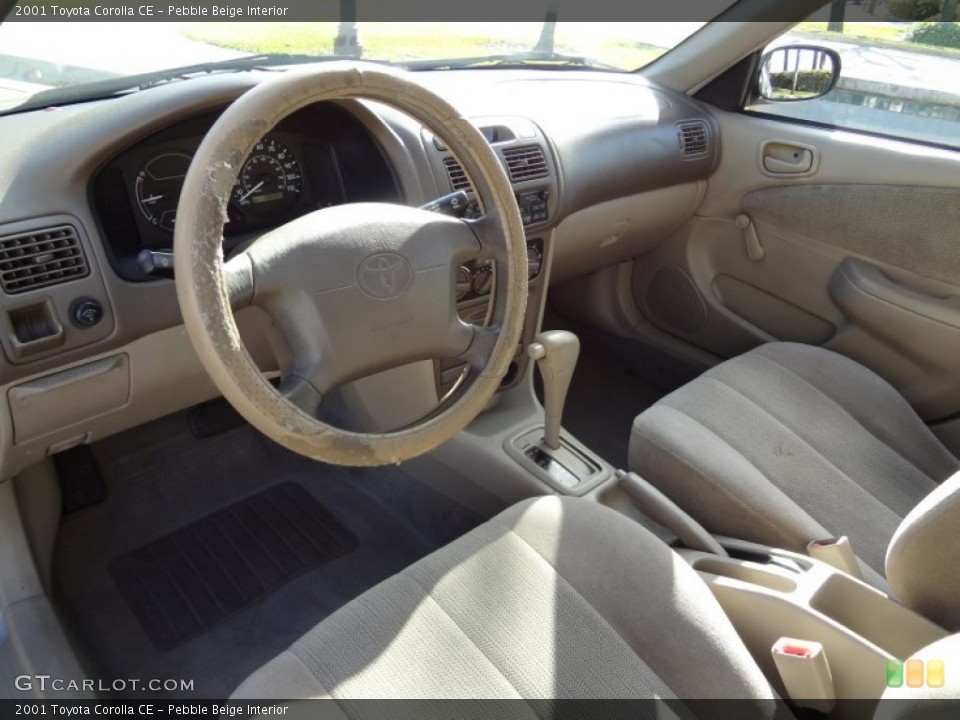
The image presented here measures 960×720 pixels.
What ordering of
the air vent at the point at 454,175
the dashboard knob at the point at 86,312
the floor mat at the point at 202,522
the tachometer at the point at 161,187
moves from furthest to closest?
1. the floor mat at the point at 202,522
2. the air vent at the point at 454,175
3. the tachometer at the point at 161,187
4. the dashboard knob at the point at 86,312

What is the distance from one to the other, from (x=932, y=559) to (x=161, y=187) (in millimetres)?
1322

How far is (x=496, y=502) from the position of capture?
186 centimetres

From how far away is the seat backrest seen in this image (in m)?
1.03

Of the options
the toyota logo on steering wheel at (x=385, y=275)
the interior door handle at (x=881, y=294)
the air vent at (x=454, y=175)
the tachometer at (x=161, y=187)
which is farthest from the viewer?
the interior door handle at (x=881, y=294)

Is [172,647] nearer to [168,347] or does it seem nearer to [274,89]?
[168,347]

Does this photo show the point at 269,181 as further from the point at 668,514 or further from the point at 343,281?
the point at 668,514

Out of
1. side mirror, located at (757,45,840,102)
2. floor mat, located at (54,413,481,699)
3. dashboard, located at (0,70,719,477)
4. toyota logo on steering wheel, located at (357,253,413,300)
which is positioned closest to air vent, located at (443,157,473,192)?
dashboard, located at (0,70,719,477)

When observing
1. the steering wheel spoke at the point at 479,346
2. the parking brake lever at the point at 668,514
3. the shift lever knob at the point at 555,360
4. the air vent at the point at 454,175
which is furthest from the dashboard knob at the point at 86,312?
the parking brake lever at the point at 668,514

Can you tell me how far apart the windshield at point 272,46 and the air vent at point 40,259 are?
0.36 metres

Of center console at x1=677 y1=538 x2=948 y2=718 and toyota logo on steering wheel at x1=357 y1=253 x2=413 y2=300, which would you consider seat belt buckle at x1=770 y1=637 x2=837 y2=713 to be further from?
toyota logo on steering wheel at x1=357 y1=253 x2=413 y2=300

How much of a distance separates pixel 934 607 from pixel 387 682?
30.0 inches

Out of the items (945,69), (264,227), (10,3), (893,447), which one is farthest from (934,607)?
(10,3)

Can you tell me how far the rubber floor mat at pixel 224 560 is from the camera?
5.96ft

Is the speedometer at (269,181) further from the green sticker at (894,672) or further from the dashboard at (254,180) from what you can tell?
the green sticker at (894,672)
